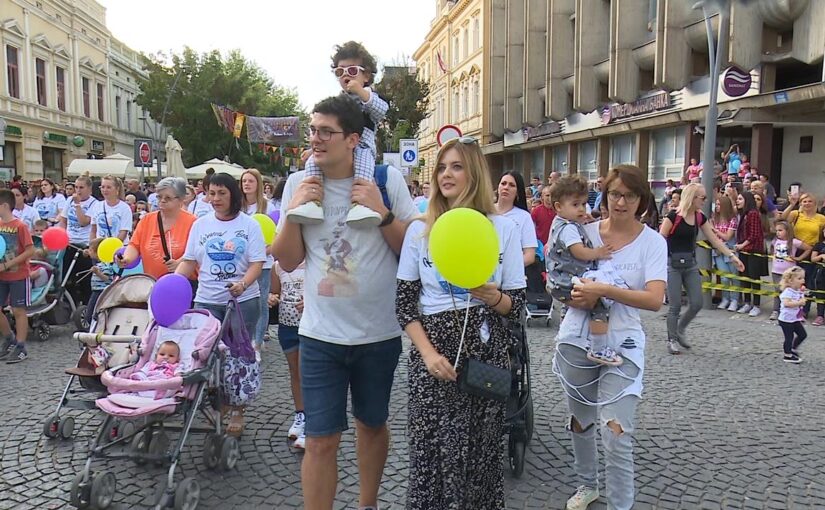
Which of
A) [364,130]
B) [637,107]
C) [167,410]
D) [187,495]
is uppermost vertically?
[637,107]

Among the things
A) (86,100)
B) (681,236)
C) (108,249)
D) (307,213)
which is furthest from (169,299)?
(86,100)

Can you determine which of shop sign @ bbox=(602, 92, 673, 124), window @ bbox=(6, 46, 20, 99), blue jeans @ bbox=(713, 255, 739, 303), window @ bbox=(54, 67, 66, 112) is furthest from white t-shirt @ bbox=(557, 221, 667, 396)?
window @ bbox=(54, 67, 66, 112)

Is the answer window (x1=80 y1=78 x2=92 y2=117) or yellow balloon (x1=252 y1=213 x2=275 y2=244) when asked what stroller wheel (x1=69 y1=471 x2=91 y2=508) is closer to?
yellow balloon (x1=252 y1=213 x2=275 y2=244)

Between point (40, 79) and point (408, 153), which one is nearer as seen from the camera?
point (408, 153)

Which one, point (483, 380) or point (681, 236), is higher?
point (681, 236)

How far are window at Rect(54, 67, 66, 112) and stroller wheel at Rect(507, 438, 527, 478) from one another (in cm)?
3902

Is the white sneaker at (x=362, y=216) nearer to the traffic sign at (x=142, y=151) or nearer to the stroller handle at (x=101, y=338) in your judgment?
the stroller handle at (x=101, y=338)

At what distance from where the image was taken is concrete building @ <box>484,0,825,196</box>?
1680cm

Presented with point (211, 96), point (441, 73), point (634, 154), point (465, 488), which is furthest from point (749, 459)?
point (441, 73)

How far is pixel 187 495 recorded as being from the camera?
3510 mm

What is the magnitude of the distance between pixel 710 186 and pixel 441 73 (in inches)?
1738

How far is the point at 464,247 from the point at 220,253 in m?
2.76

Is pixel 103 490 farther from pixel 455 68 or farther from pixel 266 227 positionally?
pixel 455 68

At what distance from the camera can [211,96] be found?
40.7m
